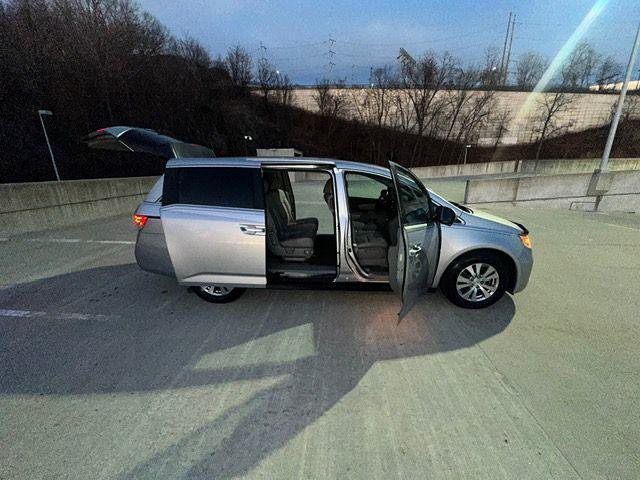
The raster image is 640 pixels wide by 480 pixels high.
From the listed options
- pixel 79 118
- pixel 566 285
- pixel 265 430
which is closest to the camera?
pixel 265 430

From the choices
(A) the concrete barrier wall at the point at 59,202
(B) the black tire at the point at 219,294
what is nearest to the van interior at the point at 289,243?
(B) the black tire at the point at 219,294

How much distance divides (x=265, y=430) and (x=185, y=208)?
226 centimetres

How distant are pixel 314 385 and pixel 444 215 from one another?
2.08 metres

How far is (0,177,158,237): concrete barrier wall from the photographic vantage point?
243 inches

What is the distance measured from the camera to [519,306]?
3428 mm

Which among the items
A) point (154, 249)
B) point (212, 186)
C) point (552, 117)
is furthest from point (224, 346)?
point (552, 117)

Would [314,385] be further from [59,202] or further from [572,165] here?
[572,165]

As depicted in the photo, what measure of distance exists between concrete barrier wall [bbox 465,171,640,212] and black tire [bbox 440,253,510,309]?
8940 mm

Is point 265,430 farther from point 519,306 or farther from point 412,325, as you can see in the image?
point 519,306

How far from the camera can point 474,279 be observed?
128 inches

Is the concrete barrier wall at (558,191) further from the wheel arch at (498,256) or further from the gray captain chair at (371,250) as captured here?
the gray captain chair at (371,250)

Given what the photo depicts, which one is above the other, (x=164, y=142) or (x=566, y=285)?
(x=164, y=142)

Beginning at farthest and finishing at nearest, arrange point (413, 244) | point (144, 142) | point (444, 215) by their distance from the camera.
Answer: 1. point (144, 142)
2. point (444, 215)
3. point (413, 244)

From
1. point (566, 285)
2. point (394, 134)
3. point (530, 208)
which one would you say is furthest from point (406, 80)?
point (566, 285)
